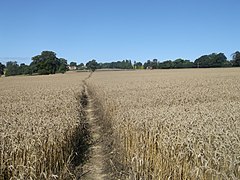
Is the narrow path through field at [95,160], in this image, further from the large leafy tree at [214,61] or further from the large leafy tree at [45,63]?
the large leafy tree at [45,63]

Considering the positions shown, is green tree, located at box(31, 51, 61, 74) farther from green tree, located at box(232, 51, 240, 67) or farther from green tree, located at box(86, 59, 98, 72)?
green tree, located at box(232, 51, 240, 67)

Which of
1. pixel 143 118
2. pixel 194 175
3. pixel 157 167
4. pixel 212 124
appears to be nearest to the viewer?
pixel 194 175

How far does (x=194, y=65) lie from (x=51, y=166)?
11590 cm

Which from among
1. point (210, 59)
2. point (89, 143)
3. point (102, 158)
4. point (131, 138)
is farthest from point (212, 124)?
point (210, 59)

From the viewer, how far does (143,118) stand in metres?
7.48

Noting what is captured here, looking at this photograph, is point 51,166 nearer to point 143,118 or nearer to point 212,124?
point 143,118

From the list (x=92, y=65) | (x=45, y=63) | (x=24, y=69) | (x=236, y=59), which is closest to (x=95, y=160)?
(x=236, y=59)

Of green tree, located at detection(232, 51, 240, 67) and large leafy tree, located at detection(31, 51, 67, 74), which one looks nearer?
green tree, located at detection(232, 51, 240, 67)

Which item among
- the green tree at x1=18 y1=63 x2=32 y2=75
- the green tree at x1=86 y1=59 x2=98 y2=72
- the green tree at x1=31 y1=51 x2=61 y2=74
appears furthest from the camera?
the green tree at x1=86 y1=59 x2=98 y2=72

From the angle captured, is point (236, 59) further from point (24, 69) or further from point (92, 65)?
point (24, 69)

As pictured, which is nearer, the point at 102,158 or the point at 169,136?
the point at 169,136

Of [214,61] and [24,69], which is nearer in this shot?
[214,61]

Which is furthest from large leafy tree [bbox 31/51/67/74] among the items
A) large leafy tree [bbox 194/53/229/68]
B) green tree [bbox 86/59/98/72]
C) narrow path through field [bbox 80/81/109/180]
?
narrow path through field [bbox 80/81/109/180]

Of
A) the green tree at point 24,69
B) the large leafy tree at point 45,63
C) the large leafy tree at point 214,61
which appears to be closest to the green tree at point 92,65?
the large leafy tree at point 45,63
